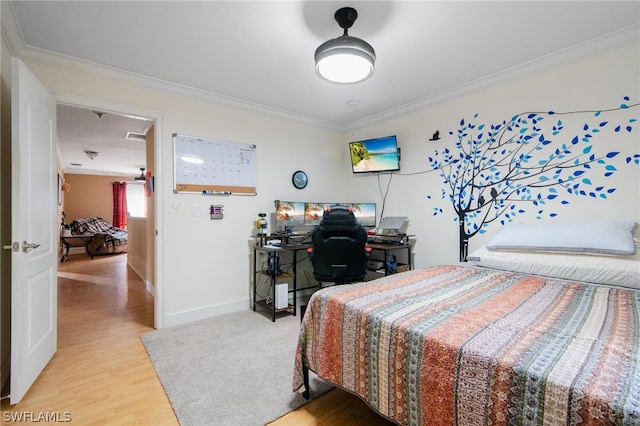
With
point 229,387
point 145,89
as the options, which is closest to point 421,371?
point 229,387

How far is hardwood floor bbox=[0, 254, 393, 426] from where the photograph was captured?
5.48ft

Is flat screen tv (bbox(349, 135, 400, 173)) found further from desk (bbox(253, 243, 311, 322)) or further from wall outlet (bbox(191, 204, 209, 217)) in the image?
wall outlet (bbox(191, 204, 209, 217))

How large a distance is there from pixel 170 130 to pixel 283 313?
7.56 ft

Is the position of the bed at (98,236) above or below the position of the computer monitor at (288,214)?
below

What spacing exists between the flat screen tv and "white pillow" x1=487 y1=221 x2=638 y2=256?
166 cm

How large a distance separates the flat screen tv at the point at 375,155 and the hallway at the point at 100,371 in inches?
123

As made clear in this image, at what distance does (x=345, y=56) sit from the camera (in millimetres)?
1964

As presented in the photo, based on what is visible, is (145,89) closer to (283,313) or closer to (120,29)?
(120,29)

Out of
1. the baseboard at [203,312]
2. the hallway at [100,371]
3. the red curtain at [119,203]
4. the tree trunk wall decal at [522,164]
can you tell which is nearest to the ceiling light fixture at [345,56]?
the tree trunk wall decal at [522,164]

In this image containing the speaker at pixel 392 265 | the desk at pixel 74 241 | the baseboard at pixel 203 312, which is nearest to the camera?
the baseboard at pixel 203 312

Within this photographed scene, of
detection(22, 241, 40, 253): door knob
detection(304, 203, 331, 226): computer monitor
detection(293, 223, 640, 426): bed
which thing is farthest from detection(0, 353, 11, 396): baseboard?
detection(304, 203, 331, 226): computer monitor

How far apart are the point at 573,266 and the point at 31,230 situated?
3.58 m

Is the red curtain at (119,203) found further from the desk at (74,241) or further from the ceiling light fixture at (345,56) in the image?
the ceiling light fixture at (345,56)

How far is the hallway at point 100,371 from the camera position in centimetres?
171
